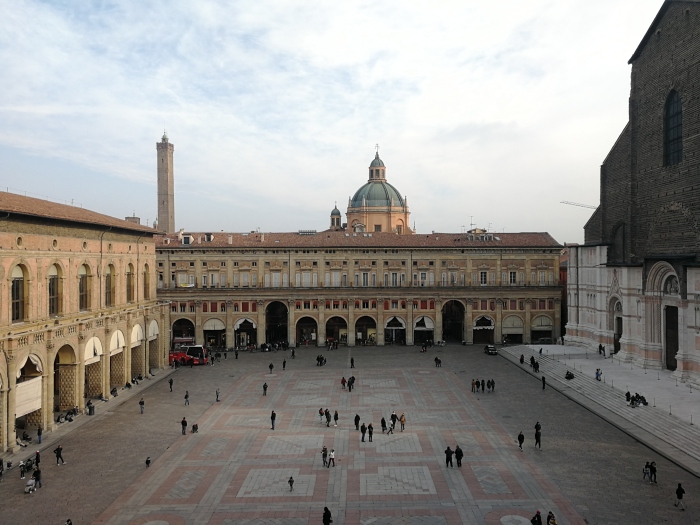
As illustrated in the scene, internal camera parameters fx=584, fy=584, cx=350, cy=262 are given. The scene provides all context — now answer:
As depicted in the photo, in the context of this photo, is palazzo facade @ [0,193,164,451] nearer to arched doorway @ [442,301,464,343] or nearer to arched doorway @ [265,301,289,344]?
arched doorway @ [265,301,289,344]

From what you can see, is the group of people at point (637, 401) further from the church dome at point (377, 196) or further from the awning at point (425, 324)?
the church dome at point (377, 196)

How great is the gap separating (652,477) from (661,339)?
86.3 ft

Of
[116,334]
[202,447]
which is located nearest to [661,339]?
[202,447]

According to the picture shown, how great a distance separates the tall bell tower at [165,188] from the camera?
376 feet

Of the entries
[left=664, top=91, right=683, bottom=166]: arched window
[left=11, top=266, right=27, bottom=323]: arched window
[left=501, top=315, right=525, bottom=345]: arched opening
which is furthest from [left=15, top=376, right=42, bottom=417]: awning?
[left=501, top=315, right=525, bottom=345]: arched opening

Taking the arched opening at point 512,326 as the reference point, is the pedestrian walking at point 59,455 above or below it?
below

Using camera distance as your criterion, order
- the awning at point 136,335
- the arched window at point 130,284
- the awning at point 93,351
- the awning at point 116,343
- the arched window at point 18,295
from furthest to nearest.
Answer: the arched window at point 130,284 < the awning at point 136,335 < the awning at point 116,343 < the awning at point 93,351 < the arched window at point 18,295

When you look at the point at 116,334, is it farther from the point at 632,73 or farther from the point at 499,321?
the point at 632,73

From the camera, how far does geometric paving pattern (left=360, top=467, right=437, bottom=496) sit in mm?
26406

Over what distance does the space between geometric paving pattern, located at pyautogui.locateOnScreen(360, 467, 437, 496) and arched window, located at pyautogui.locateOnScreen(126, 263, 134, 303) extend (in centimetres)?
3405

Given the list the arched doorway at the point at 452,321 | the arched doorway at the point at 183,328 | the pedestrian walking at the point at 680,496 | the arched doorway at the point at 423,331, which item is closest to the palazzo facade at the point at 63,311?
the arched doorway at the point at 183,328

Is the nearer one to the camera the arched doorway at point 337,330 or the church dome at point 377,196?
the arched doorway at point 337,330

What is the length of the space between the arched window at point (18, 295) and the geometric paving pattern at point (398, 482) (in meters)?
23.8

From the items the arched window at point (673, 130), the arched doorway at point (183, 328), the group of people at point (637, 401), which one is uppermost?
the arched window at point (673, 130)
